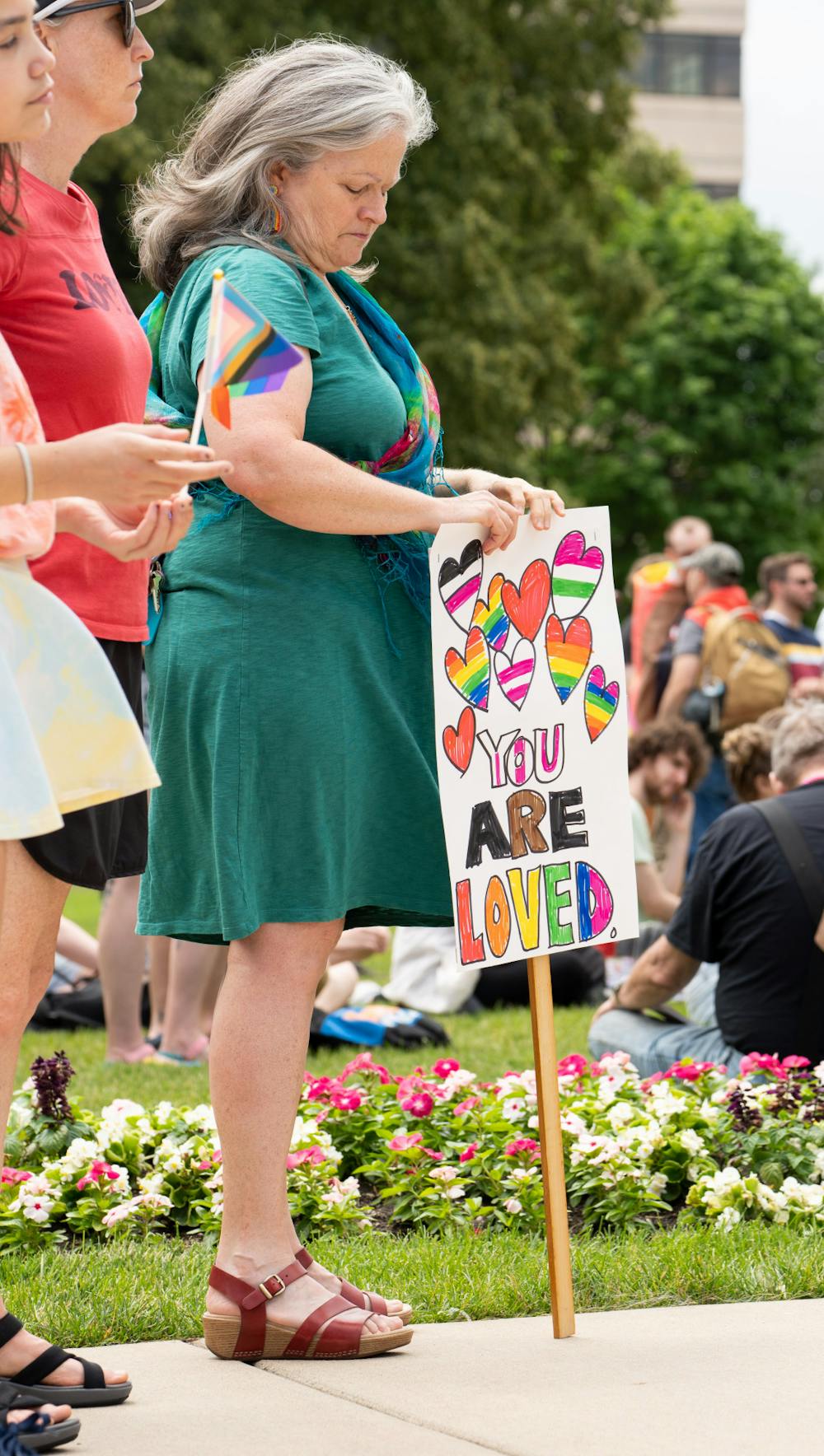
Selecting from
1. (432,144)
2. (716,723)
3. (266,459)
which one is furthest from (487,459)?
(266,459)

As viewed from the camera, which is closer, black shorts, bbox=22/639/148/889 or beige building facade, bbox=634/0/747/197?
black shorts, bbox=22/639/148/889

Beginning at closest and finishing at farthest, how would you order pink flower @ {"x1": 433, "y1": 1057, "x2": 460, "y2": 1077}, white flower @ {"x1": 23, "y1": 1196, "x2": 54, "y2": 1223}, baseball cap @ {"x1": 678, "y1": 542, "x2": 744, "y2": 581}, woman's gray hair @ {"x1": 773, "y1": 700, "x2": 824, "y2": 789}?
white flower @ {"x1": 23, "y1": 1196, "x2": 54, "y2": 1223}, pink flower @ {"x1": 433, "y1": 1057, "x2": 460, "y2": 1077}, woman's gray hair @ {"x1": 773, "y1": 700, "x2": 824, "y2": 789}, baseball cap @ {"x1": 678, "y1": 542, "x2": 744, "y2": 581}

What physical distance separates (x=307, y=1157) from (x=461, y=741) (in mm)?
1428

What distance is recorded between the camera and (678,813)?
9609mm

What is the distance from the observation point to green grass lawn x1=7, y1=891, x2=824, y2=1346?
3.35 metres

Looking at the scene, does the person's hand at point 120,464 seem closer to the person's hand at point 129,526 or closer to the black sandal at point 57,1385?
the person's hand at point 129,526

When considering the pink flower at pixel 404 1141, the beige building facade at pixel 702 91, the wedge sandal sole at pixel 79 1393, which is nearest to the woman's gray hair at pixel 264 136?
the wedge sandal sole at pixel 79 1393

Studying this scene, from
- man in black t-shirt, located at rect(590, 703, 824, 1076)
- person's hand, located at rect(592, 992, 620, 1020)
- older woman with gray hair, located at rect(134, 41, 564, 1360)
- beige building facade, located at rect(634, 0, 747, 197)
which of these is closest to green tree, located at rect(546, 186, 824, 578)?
beige building facade, located at rect(634, 0, 747, 197)

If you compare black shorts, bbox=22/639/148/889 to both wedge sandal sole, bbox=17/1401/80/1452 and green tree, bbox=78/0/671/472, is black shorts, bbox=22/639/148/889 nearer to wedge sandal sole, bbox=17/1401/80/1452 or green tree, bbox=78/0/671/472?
wedge sandal sole, bbox=17/1401/80/1452

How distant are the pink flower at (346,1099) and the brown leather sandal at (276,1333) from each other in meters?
1.55

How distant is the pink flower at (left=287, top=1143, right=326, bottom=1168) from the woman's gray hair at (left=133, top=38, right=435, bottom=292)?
6.51ft

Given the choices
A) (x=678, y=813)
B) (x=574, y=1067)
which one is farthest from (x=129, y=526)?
(x=678, y=813)

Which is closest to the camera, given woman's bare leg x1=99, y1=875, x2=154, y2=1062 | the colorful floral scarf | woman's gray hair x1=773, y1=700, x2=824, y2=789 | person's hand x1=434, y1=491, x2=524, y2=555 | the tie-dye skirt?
the tie-dye skirt

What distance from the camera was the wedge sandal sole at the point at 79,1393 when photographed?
2.76 metres
